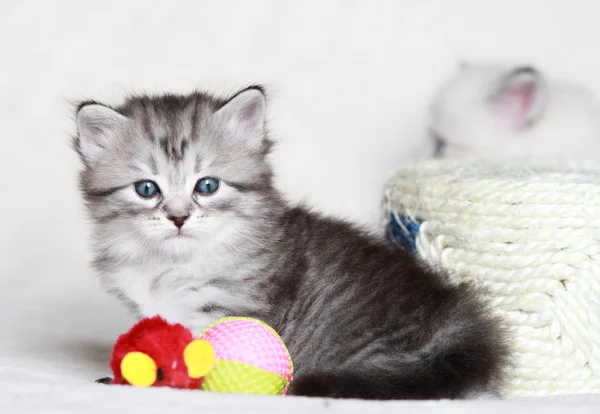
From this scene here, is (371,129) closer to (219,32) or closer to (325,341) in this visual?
(219,32)

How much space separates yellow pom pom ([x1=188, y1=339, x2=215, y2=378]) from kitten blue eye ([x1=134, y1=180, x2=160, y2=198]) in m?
0.60

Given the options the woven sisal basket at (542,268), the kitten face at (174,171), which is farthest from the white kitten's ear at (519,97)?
the kitten face at (174,171)

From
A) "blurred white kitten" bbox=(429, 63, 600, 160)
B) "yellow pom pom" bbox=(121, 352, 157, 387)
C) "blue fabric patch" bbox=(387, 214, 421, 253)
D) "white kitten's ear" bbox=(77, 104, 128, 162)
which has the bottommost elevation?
"blue fabric patch" bbox=(387, 214, 421, 253)

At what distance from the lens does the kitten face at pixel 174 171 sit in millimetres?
2400

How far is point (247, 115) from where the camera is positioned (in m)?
2.65

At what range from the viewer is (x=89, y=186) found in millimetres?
2592

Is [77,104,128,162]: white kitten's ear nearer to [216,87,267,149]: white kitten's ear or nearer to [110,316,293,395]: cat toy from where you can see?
[216,87,267,149]: white kitten's ear

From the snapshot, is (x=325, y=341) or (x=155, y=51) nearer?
(x=325, y=341)

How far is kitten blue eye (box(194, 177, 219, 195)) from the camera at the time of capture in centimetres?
244

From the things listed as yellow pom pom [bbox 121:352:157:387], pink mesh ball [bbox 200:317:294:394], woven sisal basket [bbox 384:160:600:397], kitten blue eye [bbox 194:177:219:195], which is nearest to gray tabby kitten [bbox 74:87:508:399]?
kitten blue eye [bbox 194:177:219:195]

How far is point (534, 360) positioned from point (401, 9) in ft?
7.54

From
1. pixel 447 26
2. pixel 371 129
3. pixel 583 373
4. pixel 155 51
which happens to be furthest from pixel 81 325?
pixel 447 26

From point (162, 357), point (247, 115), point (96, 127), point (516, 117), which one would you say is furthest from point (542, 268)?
point (516, 117)

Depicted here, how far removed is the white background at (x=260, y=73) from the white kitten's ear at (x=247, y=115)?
1199 mm
